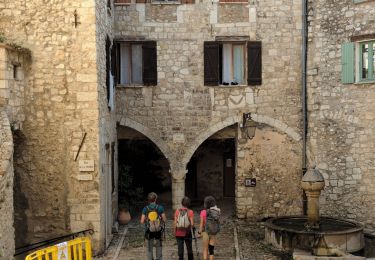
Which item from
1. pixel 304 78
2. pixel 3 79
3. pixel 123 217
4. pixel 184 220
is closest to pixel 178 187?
pixel 123 217

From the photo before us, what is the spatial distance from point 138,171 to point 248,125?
495cm

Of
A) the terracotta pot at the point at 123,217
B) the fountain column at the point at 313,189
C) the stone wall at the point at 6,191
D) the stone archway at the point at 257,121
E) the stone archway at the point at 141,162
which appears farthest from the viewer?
the stone archway at the point at 141,162

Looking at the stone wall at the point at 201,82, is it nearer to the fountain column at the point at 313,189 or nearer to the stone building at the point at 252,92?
the stone building at the point at 252,92

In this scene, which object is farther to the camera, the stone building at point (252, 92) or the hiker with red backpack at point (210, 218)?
the stone building at point (252, 92)

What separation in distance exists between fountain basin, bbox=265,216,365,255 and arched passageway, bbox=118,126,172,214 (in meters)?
5.45

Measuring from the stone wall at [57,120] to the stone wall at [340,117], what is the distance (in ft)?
22.7

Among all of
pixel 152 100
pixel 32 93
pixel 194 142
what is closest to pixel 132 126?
pixel 152 100

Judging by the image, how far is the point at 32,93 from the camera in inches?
436

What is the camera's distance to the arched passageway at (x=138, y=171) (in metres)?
16.2

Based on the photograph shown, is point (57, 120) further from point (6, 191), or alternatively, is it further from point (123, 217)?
point (123, 217)

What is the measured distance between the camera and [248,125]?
15383 millimetres

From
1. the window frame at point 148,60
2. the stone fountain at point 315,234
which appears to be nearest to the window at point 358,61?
the stone fountain at point 315,234

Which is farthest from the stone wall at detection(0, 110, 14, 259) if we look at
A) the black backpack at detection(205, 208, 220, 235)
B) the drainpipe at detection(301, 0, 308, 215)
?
the drainpipe at detection(301, 0, 308, 215)

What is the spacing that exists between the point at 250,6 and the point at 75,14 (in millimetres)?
6122
